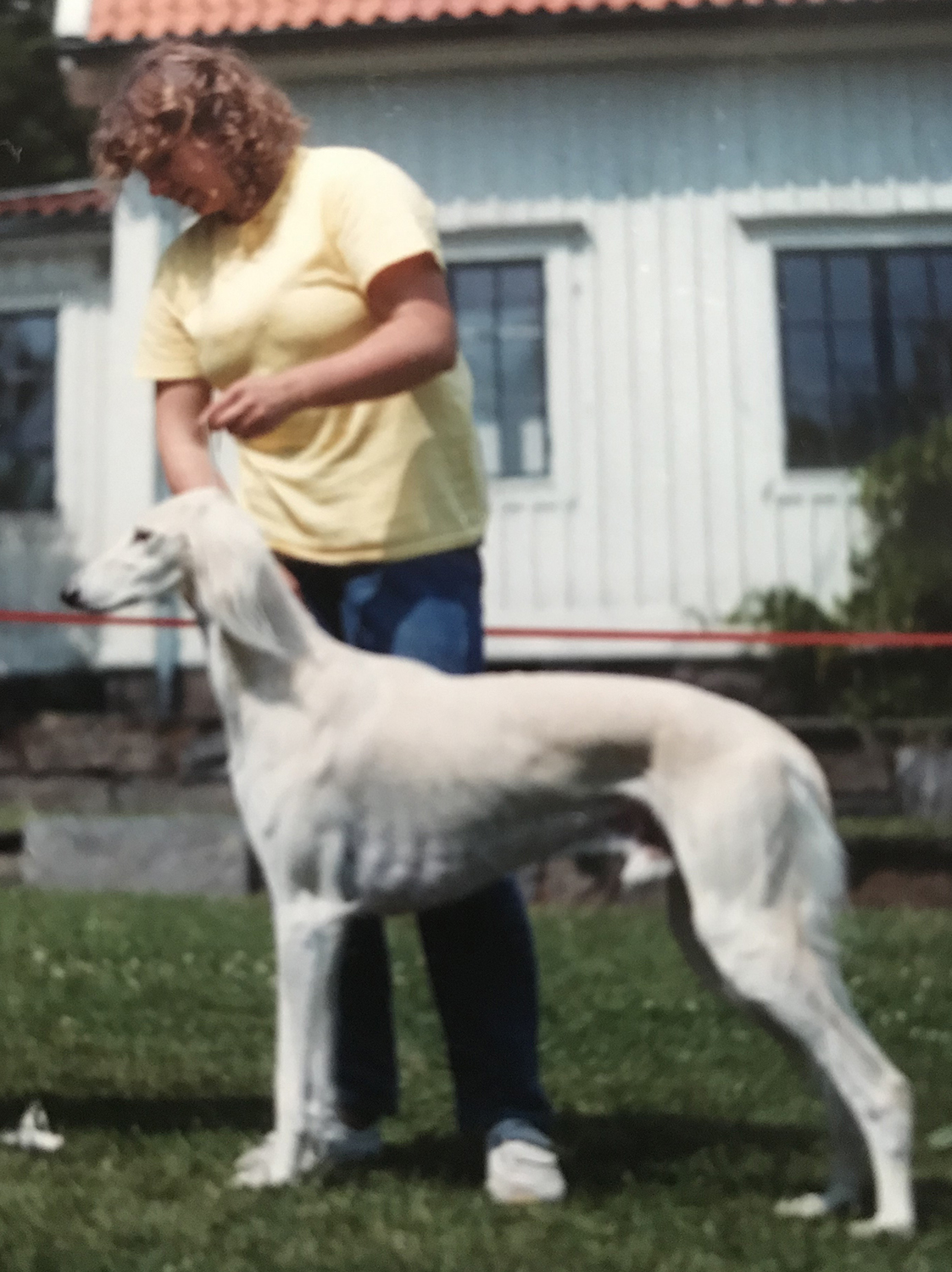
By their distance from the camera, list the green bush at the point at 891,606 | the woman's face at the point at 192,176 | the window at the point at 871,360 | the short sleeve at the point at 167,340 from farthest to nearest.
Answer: the window at the point at 871,360 → the green bush at the point at 891,606 → the short sleeve at the point at 167,340 → the woman's face at the point at 192,176

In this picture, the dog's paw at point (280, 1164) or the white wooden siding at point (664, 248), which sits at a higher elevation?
the white wooden siding at point (664, 248)

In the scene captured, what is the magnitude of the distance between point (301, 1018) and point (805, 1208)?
78 cm

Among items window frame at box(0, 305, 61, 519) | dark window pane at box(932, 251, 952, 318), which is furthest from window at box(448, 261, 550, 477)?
window frame at box(0, 305, 61, 519)

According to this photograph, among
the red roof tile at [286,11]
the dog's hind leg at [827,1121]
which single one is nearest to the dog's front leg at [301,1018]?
the dog's hind leg at [827,1121]

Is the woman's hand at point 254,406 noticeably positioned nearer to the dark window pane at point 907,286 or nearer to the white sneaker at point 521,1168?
the white sneaker at point 521,1168

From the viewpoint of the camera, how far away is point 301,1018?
2.29 meters

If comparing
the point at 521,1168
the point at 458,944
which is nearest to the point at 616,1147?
the point at 521,1168

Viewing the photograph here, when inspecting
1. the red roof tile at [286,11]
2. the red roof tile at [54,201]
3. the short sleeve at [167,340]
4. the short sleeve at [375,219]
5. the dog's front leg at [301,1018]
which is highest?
the red roof tile at [286,11]

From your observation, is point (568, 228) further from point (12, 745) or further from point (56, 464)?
point (12, 745)

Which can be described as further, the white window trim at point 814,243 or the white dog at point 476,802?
the white window trim at point 814,243

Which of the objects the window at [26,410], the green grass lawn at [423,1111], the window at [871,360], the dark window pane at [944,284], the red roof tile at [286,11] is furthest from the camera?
the window at [26,410]

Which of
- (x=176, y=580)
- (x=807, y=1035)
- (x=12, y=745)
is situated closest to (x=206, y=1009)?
(x=176, y=580)

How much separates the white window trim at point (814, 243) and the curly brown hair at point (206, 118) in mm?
4695

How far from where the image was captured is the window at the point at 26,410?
8016 mm
